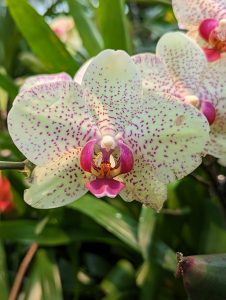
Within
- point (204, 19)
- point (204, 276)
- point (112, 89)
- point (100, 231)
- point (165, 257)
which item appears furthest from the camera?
point (100, 231)

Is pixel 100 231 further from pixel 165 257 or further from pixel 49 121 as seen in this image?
pixel 49 121

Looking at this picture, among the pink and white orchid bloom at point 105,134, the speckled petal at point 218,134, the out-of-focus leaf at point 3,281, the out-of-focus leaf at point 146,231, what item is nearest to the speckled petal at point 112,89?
the pink and white orchid bloom at point 105,134

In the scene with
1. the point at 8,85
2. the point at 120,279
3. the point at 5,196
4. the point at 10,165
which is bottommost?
the point at 120,279

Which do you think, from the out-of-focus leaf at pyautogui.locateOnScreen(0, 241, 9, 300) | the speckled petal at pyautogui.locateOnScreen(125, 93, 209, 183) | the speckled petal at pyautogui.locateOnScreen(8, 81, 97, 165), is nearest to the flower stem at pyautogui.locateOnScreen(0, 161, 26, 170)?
the speckled petal at pyautogui.locateOnScreen(8, 81, 97, 165)


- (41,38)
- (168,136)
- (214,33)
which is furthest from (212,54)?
(41,38)

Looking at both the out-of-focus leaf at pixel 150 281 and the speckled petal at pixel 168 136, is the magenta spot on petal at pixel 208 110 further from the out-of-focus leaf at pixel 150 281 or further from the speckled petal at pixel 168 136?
the out-of-focus leaf at pixel 150 281

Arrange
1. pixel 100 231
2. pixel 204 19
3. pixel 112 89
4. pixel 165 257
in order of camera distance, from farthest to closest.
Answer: pixel 100 231 → pixel 165 257 → pixel 204 19 → pixel 112 89

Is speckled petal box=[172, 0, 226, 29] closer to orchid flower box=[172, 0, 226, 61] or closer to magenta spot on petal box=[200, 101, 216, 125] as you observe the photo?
orchid flower box=[172, 0, 226, 61]
